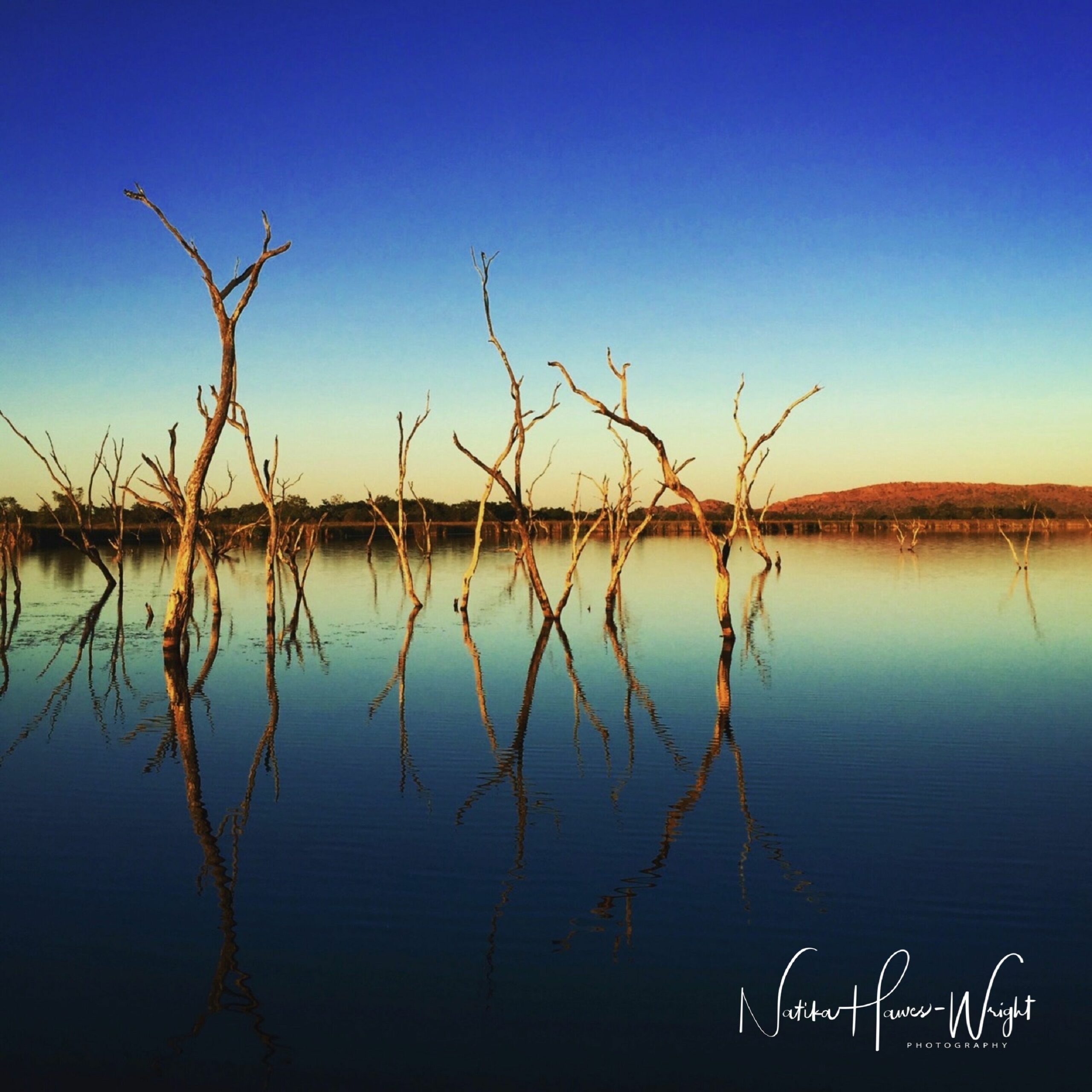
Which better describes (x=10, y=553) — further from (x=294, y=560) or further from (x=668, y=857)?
(x=668, y=857)

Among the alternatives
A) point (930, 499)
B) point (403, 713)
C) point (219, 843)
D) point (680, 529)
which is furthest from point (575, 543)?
point (930, 499)

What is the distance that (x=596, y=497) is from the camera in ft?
81.6

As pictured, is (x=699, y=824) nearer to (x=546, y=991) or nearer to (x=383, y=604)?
(x=546, y=991)

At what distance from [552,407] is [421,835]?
1353cm

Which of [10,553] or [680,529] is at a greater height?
[10,553]

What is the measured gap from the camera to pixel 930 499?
160625 millimetres

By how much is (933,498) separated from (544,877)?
6605 inches

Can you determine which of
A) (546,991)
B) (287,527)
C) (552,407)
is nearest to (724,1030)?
(546,991)

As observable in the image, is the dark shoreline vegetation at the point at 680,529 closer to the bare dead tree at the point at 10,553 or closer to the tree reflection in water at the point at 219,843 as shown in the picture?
the bare dead tree at the point at 10,553

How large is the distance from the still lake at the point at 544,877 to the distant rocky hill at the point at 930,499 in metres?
107

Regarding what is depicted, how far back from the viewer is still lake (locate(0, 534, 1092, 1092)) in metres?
4.20

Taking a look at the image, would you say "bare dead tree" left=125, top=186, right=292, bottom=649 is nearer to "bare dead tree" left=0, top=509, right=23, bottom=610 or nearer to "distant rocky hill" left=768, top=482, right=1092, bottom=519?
"bare dead tree" left=0, top=509, right=23, bottom=610
